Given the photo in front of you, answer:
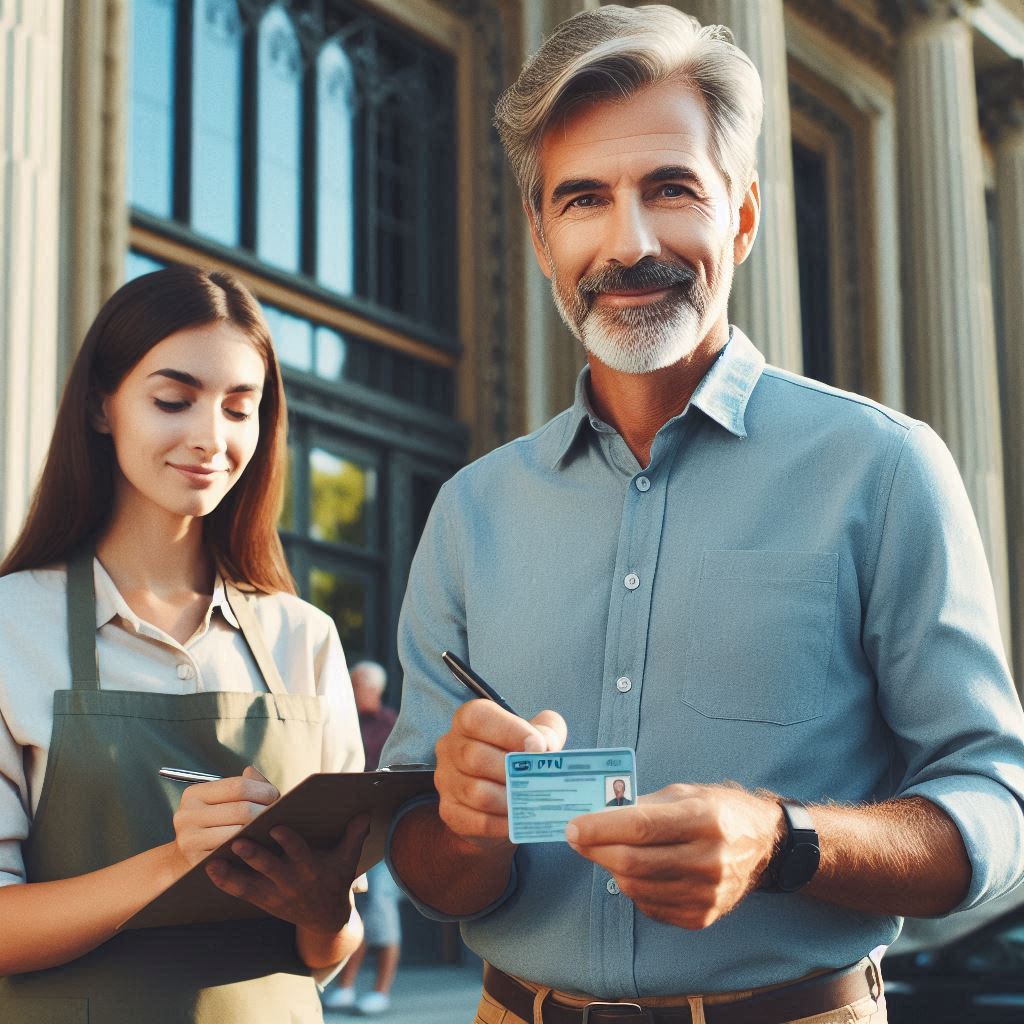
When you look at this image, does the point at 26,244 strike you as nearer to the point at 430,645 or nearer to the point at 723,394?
the point at 430,645

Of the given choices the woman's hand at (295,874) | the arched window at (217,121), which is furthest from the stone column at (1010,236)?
the woman's hand at (295,874)

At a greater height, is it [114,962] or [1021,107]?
[1021,107]

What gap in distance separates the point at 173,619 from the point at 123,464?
0.31 m

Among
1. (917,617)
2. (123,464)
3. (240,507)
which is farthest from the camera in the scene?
(240,507)

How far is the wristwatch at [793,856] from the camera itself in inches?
68.4

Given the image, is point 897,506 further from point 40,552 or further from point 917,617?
point 40,552

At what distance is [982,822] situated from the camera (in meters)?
1.87

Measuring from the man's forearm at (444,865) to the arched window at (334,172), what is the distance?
1167cm

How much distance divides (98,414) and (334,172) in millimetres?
11297

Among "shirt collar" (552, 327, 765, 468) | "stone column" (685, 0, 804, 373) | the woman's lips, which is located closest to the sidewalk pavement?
"stone column" (685, 0, 804, 373)

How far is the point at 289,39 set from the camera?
13484 mm

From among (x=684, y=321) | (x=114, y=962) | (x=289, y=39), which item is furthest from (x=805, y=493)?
(x=289, y=39)

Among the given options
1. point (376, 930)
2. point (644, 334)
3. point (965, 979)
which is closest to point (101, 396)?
point (644, 334)

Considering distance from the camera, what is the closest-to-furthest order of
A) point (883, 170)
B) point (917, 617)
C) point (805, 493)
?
1. point (917, 617)
2. point (805, 493)
3. point (883, 170)
